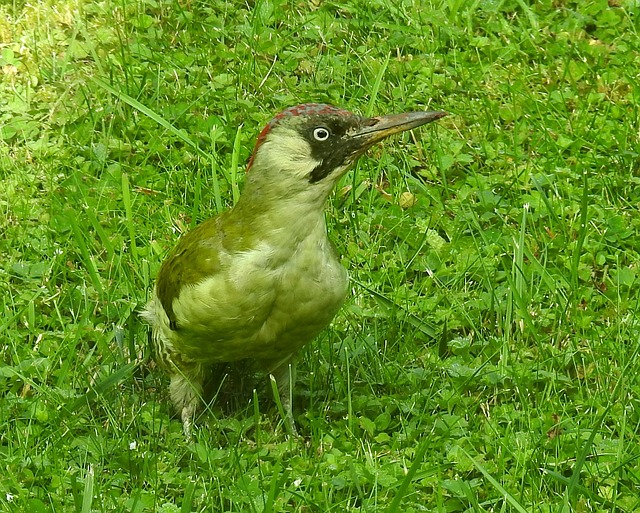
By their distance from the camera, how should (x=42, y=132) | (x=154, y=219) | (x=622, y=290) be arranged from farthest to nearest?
(x=42, y=132)
(x=154, y=219)
(x=622, y=290)

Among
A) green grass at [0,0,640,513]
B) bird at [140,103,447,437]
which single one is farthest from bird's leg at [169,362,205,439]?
bird at [140,103,447,437]

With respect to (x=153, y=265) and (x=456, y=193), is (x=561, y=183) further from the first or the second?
(x=153, y=265)

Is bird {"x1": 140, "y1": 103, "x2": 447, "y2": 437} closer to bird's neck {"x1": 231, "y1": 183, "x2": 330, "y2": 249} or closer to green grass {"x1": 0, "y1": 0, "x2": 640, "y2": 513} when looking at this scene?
bird's neck {"x1": 231, "y1": 183, "x2": 330, "y2": 249}

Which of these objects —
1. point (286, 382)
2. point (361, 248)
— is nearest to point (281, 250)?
point (286, 382)

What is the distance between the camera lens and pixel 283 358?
18.1 feet

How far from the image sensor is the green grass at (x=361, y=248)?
5.20m

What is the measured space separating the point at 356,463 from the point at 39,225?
7.85 ft

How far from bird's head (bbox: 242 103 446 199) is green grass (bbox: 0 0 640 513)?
3.14ft

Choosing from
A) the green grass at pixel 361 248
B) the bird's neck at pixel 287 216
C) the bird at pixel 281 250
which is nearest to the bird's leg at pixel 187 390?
the green grass at pixel 361 248

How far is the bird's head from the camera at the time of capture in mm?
5062

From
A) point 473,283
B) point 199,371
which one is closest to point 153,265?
point 199,371

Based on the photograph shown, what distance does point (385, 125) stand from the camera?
16.9 ft

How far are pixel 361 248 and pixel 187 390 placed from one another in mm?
1457

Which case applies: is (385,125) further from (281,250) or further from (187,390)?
(187,390)
